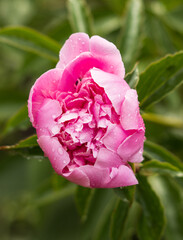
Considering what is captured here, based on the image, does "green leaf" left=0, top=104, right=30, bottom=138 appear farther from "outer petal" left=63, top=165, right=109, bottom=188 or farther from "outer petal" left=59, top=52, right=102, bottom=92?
"outer petal" left=63, top=165, right=109, bottom=188

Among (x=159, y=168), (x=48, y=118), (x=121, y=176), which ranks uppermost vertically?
(x=48, y=118)

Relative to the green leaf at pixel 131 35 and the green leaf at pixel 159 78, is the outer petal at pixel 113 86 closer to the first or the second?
the green leaf at pixel 159 78

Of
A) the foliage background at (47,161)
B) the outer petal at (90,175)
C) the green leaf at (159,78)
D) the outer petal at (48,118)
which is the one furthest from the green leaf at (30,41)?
the outer petal at (90,175)

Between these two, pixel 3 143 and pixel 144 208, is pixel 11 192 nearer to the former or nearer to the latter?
pixel 3 143

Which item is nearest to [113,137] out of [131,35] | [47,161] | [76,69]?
[76,69]

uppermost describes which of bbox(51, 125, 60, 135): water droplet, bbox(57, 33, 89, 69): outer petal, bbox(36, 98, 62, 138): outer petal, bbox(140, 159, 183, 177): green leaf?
bbox(57, 33, 89, 69): outer petal

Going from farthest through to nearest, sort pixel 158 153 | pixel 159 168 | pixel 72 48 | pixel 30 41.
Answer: pixel 30 41 < pixel 158 153 < pixel 159 168 < pixel 72 48

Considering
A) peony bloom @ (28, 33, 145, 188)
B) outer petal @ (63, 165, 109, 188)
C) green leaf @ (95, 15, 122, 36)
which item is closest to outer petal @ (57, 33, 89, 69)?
peony bloom @ (28, 33, 145, 188)

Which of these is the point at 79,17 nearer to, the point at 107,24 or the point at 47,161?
the point at 107,24
